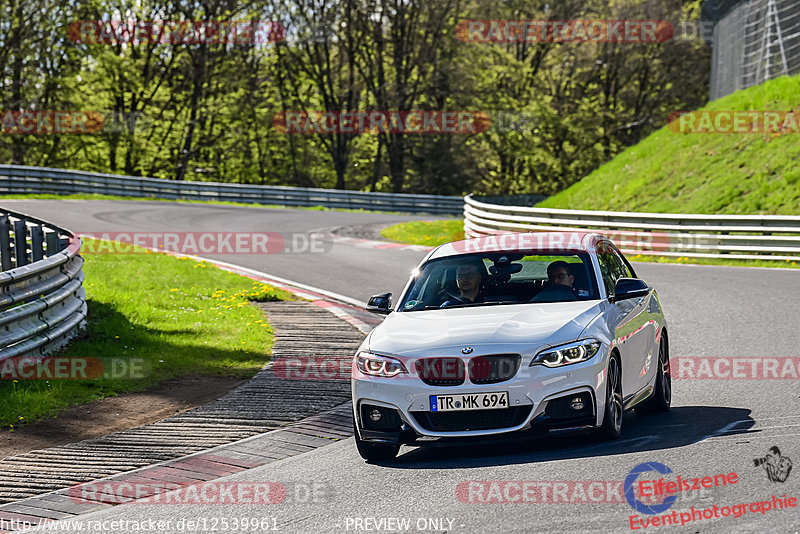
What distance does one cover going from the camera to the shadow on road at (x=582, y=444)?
686 cm

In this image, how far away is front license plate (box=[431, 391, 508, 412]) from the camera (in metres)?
6.70

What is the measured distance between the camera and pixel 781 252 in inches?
845

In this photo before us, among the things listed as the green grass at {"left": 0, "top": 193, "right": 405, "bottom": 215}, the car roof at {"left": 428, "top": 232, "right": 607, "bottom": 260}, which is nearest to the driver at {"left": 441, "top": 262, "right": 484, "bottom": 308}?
the car roof at {"left": 428, "top": 232, "right": 607, "bottom": 260}

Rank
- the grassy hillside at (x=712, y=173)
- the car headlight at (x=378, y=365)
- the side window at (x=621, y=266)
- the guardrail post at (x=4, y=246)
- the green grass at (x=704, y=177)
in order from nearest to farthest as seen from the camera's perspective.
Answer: the car headlight at (x=378, y=365)
the side window at (x=621, y=266)
the guardrail post at (x=4, y=246)
the green grass at (x=704, y=177)
the grassy hillside at (x=712, y=173)

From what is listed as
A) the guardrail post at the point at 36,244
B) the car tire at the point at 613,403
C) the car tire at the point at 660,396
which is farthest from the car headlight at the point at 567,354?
the guardrail post at the point at 36,244

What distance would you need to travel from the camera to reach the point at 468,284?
26.8 ft

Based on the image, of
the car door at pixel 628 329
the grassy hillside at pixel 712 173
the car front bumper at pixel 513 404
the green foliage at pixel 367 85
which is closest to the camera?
the car front bumper at pixel 513 404

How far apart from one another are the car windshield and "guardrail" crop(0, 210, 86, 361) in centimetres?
384

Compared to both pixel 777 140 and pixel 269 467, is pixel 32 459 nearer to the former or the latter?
pixel 269 467

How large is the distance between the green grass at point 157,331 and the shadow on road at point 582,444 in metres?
3.36

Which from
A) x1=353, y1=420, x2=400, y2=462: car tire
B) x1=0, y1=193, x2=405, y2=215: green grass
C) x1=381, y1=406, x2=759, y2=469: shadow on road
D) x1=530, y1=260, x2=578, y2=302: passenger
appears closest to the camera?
x1=381, y1=406, x2=759, y2=469: shadow on road

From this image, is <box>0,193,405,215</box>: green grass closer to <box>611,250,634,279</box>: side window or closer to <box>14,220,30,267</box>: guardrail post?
<box>14,220,30,267</box>: guardrail post

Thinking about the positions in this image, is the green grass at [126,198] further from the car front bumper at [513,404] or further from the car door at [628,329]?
the car front bumper at [513,404]

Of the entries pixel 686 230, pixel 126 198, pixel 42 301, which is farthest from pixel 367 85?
pixel 42 301
